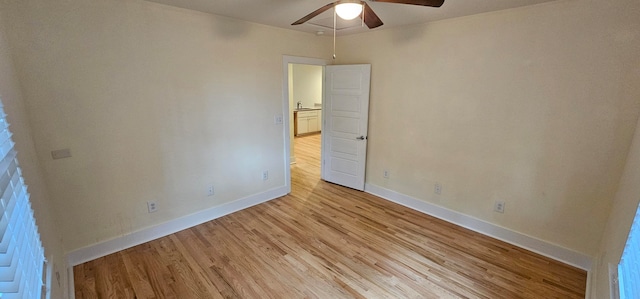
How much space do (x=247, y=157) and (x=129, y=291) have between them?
1848 mm

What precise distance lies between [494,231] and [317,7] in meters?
3.07

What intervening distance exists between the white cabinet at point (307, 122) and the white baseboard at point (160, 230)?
173 inches

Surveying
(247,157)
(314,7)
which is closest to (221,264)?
(247,157)

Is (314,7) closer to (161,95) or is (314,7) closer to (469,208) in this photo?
(161,95)

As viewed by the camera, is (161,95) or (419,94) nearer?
(161,95)

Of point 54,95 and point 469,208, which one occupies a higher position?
point 54,95

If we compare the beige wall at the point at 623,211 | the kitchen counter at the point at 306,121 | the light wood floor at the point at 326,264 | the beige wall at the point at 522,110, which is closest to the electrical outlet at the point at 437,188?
the beige wall at the point at 522,110

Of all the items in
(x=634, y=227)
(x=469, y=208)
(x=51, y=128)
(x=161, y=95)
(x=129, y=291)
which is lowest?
(x=129, y=291)

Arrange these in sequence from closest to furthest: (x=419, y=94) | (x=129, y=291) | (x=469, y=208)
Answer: (x=129, y=291), (x=469, y=208), (x=419, y=94)

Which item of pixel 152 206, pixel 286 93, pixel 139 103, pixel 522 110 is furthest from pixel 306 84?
pixel 522 110

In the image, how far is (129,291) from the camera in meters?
2.15

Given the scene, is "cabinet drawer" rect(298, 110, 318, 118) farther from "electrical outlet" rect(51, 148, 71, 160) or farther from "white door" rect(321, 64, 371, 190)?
"electrical outlet" rect(51, 148, 71, 160)

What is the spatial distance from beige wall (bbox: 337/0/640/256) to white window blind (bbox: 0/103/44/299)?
3.49 m

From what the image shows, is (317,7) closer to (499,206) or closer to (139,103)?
(139,103)
